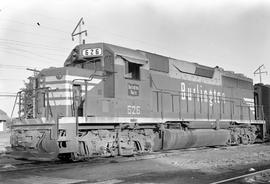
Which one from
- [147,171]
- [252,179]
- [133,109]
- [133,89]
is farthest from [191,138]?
[252,179]

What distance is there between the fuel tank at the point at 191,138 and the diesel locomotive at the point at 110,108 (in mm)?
37

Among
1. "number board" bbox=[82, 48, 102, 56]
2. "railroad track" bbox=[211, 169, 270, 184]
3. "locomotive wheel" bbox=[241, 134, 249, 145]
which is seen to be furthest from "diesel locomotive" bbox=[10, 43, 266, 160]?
"railroad track" bbox=[211, 169, 270, 184]

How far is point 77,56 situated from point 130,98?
88.4 inches

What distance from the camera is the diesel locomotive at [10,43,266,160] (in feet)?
31.4

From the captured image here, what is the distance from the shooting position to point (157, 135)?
12.5 metres

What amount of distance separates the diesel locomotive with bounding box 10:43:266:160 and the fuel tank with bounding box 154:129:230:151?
0.04 meters

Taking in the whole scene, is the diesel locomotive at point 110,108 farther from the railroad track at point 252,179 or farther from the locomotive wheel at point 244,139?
the railroad track at point 252,179

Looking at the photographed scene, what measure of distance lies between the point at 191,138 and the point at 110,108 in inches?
179

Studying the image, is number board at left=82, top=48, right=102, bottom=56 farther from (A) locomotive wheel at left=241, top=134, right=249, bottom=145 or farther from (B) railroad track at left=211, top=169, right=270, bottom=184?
(A) locomotive wheel at left=241, top=134, right=249, bottom=145

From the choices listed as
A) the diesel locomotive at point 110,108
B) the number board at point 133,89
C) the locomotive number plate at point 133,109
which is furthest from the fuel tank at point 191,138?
the number board at point 133,89

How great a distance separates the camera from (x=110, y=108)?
1060 centimetres

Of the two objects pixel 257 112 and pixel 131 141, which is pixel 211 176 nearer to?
pixel 131 141

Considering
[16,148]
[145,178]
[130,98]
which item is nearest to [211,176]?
[145,178]

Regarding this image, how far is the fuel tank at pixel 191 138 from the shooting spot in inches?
494
